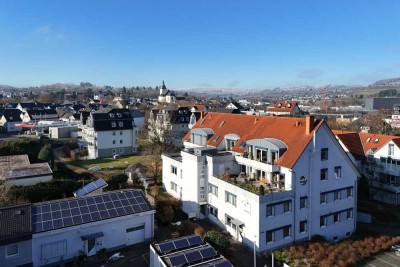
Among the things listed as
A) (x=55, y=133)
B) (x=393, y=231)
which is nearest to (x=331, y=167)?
(x=393, y=231)

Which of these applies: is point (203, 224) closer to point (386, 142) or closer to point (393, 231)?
point (393, 231)

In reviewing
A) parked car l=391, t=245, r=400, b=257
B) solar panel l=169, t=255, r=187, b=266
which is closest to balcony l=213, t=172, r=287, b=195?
solar panel l=169, t=255, r=187, b=266

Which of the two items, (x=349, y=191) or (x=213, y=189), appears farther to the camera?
(x=213, y=189)

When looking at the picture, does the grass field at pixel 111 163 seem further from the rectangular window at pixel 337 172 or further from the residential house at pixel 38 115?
the residential house at pixel 38 115

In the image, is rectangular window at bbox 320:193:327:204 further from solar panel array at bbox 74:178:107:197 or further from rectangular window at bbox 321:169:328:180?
solar panel array at bbox 74:178:107:197

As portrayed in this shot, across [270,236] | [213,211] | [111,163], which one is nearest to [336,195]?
[270,236]

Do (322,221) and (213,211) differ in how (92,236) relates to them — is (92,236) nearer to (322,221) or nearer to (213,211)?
(213,211)
